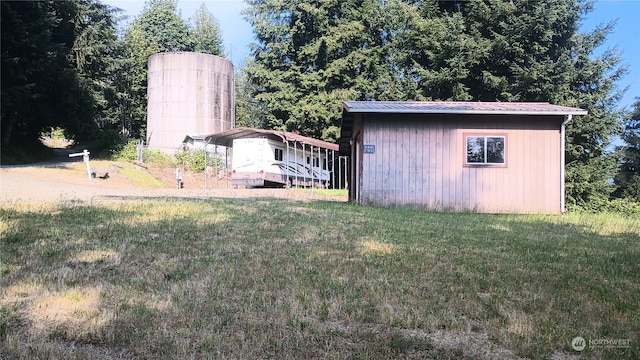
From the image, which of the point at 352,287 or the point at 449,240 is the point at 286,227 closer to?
the point at 449,240

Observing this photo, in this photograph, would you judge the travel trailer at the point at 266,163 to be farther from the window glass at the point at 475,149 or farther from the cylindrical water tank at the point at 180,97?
the window glass at the point at 475,149

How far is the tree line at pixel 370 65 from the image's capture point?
68.4 ft

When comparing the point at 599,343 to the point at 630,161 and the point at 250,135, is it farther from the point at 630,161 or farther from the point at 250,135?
the point at 630,161

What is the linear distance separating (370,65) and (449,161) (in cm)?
2019

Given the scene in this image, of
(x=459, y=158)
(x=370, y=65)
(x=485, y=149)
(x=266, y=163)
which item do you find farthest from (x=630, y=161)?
(x=266, y=163)

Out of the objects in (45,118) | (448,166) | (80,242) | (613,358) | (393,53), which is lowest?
(613,358)

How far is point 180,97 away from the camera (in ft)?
104

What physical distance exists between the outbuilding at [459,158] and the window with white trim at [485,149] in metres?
0.02

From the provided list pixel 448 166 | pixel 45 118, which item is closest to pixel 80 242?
pixel 448 166

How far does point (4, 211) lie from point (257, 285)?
17.2 feet

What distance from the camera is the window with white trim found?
12656 millimetres

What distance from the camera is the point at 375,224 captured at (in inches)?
304

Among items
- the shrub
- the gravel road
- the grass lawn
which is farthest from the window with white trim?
the shrub

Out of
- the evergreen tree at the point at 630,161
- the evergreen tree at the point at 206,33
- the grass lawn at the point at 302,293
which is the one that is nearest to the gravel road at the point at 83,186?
the grass lawn at the point at 302,293
